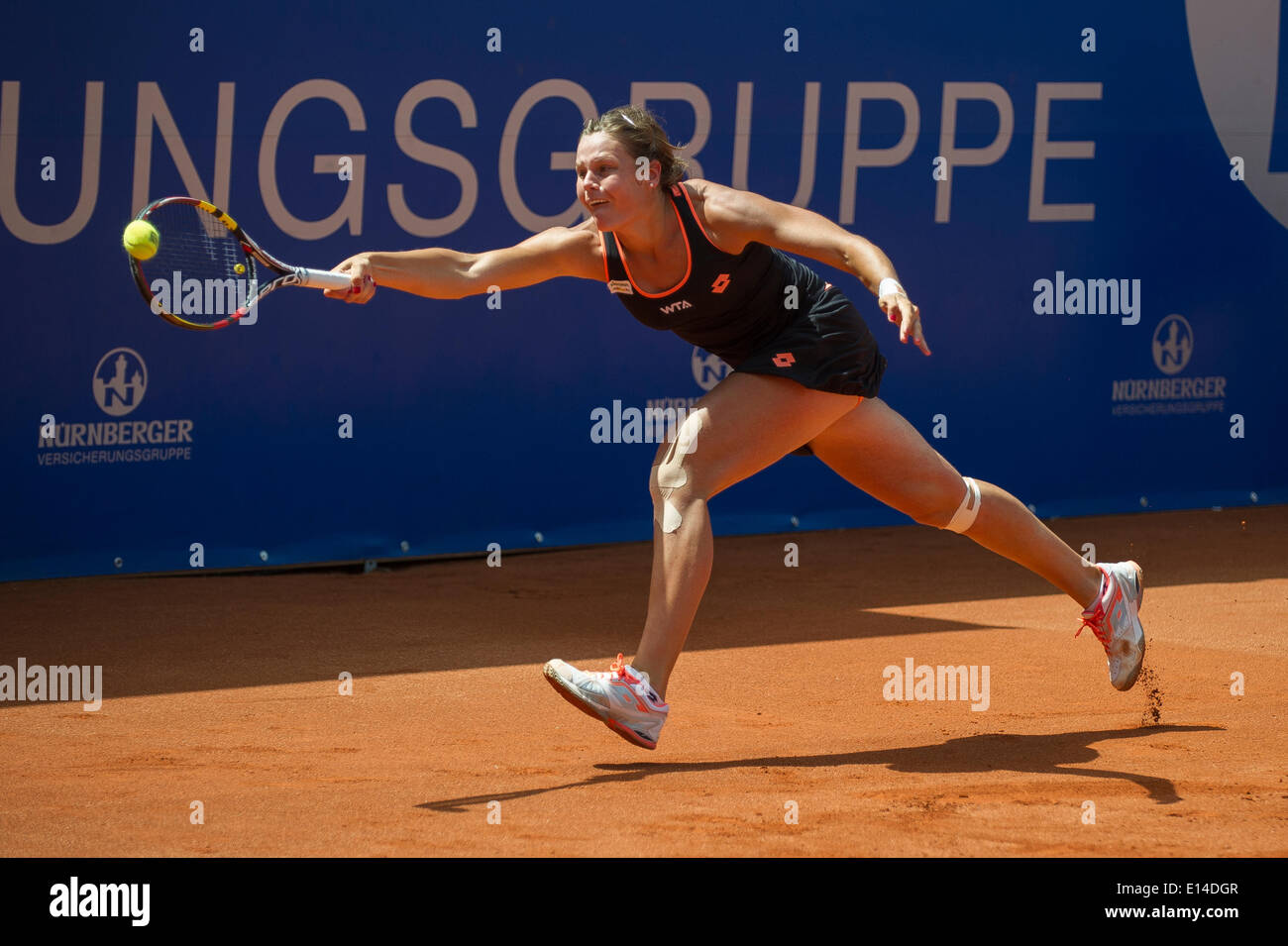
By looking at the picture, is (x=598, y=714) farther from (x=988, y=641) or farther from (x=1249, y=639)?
(x=1249, y=639)

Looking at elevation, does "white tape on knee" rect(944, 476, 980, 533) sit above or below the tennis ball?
below

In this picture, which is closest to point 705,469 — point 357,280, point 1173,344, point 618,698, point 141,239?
point 618,698

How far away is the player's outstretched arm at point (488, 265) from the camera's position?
12.1 ft

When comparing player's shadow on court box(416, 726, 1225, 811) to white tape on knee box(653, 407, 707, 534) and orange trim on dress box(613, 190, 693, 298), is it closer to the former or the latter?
white tape on knee box(653, 407, 707, 534)

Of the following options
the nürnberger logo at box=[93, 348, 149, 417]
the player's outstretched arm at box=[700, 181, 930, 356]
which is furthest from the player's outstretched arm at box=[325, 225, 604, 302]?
the nürnberger logo at box=[93, 348, 149, 417]

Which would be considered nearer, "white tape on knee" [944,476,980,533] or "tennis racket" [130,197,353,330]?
"tennis racket" [130,197,353,330]

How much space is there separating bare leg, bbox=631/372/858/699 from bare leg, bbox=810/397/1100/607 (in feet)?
0.35

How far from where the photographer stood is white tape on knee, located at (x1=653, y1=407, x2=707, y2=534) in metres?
3.53

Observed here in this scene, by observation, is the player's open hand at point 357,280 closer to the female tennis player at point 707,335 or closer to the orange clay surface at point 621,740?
the female tennis player at point 707,335

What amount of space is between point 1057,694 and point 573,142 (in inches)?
136

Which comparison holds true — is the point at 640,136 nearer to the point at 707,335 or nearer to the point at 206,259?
the point at 707,335

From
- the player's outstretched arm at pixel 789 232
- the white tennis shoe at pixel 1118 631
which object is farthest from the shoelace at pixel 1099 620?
the player's outstretched arm at pixel 789 232

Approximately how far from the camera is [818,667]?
473cm

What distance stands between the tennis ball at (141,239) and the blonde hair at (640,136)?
40.0 inches
